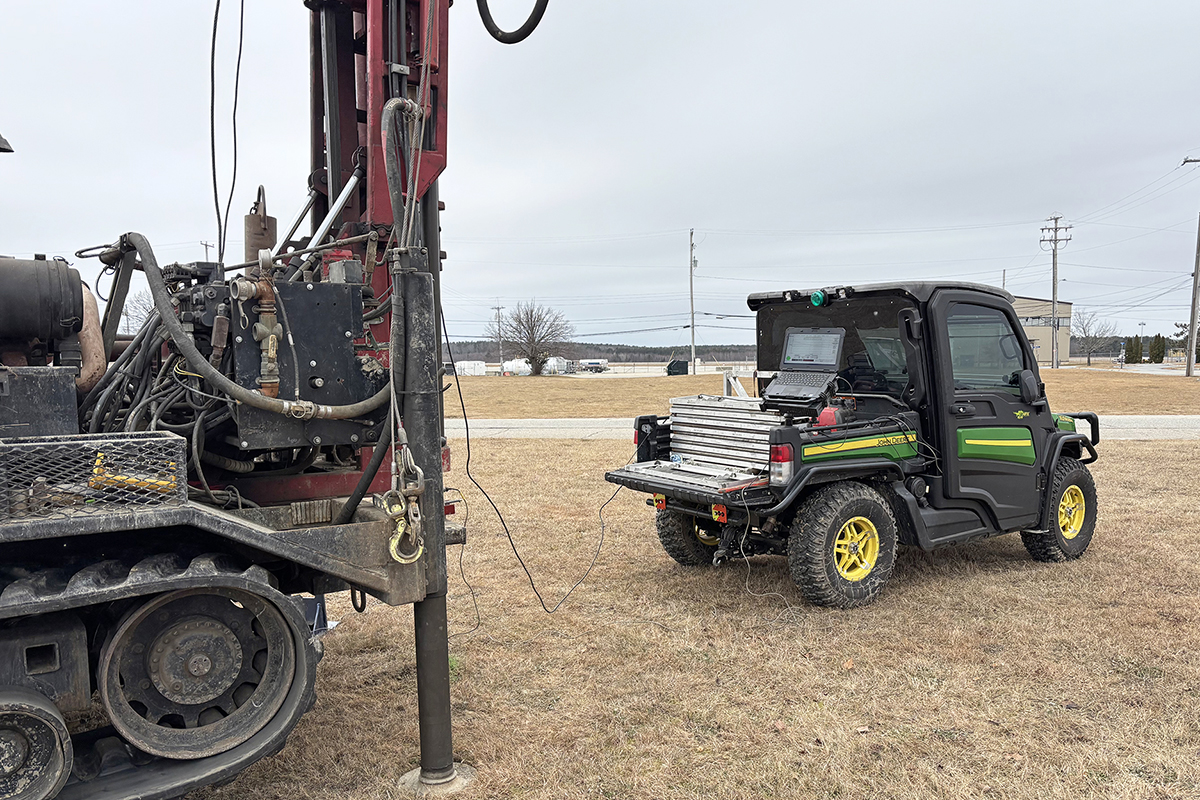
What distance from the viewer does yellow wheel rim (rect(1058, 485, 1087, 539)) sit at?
7008 mm

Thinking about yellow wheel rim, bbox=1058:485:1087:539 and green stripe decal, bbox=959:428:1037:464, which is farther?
yellow wheel rim, bbox=1058:485:1087:539

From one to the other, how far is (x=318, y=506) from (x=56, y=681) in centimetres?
121

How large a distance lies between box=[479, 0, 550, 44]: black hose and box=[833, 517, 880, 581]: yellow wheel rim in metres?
3.50

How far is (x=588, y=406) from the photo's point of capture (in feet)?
92.7

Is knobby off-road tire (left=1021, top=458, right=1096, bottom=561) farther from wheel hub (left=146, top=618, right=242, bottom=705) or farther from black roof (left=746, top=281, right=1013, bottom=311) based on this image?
wheel hub (left=146, top=618, right=242, bottom=705)

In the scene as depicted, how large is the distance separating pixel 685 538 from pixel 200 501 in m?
3.87

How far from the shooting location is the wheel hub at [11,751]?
2791mm

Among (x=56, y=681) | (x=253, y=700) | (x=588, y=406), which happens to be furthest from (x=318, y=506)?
(x=588, y=406)

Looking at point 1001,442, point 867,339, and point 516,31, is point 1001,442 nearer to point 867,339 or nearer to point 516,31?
point 867,339

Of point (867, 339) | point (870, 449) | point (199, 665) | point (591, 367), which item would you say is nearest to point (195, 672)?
point (199, 665)

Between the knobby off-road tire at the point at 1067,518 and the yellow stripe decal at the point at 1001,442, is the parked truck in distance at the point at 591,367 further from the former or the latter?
the yellow stripe decal at the point at 1001,442

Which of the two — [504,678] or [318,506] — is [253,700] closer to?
[318,506]

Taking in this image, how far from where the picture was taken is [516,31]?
4.12m

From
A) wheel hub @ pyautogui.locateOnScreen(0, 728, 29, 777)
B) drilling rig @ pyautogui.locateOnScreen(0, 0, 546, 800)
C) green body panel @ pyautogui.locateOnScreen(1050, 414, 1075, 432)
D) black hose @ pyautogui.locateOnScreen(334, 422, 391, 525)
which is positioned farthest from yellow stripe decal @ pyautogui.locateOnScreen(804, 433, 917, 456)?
wheel hub @ pyautogui.locateOnScreen(0, 728, 29, 777)
